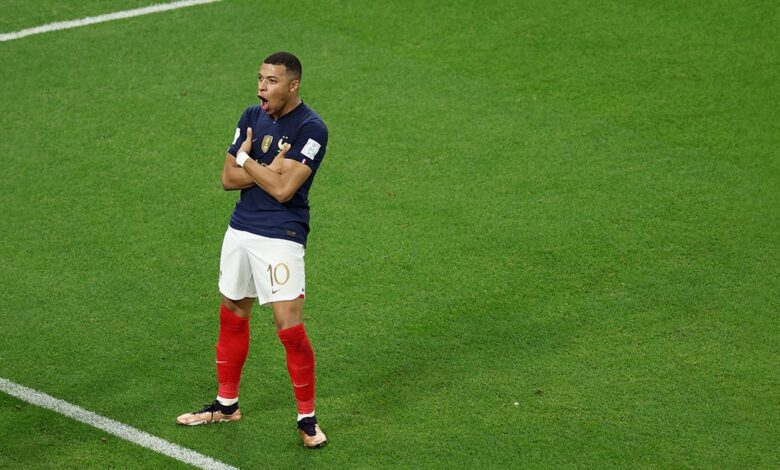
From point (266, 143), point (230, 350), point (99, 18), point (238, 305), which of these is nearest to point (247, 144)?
point (266, 143)

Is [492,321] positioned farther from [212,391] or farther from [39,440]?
[39,440]

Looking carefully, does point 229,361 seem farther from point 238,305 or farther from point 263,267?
point 263,267

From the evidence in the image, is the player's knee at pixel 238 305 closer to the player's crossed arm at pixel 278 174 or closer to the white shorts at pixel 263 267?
the white shorts at pixel 263 267

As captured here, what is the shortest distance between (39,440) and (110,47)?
5.49 metres

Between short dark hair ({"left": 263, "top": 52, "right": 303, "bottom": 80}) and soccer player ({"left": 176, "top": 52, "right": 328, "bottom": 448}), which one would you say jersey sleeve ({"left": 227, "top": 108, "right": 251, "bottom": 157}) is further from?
short dark hair ({"left": 263, "top": 52, "right": 303, "bottom": 80})

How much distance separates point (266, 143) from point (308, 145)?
0.26 m

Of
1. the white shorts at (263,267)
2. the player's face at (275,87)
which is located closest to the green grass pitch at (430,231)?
the white shorts at (263,267)

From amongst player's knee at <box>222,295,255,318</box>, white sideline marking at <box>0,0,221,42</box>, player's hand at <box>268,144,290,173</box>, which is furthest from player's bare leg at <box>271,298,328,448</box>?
white sideline marking at <box>0,0,221,42</box>

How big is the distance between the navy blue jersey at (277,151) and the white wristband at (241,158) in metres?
0.11

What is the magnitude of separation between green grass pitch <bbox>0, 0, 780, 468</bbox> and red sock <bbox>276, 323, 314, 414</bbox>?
28 cm

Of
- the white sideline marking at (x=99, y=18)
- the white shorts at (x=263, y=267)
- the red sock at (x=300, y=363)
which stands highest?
the white sideline marking at (x=99, y=18)

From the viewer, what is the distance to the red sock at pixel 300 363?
6445 mm

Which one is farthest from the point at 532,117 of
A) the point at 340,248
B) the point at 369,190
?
the point at 340,248

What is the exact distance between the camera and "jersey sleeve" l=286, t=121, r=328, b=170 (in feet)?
20.8
